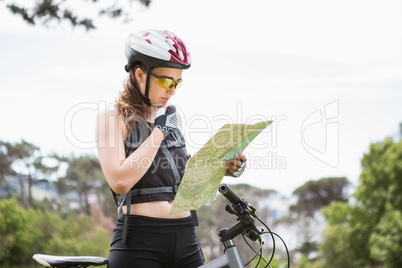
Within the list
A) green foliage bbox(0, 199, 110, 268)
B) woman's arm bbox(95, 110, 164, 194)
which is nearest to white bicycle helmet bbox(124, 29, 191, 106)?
woman's arm bbox(95, 110, 164, 194)

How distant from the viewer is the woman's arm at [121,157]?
2555 millimetres

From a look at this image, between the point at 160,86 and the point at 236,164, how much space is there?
69 cm

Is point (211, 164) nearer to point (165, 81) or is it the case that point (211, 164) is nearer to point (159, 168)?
point (159, 168)

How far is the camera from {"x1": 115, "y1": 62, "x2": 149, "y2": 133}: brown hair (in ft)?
9.17

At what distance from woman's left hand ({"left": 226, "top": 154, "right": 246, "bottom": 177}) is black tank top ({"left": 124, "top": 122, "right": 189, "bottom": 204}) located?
417 mm

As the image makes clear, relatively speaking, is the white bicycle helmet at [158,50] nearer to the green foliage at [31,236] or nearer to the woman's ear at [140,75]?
the woman's ear at [140,75]

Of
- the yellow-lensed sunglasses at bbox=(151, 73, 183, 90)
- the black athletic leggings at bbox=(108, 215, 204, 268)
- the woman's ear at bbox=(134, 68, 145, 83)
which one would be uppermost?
the woman's ear at bbox=(134, 68, 145, 83)

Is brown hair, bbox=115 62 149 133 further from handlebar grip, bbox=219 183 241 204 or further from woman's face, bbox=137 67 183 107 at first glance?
handlebar grip, bbox=219 183 241 204

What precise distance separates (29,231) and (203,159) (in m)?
29.7

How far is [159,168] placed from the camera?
2770 millimetres

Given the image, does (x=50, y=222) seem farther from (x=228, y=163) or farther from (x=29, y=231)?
(x=228, y=163)

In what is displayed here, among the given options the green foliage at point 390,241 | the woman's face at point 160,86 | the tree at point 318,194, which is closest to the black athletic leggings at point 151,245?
the woman's face at point 160,86

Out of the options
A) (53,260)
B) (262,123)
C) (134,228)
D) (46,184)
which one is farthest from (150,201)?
(46,184)

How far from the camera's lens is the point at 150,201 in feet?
8.95
